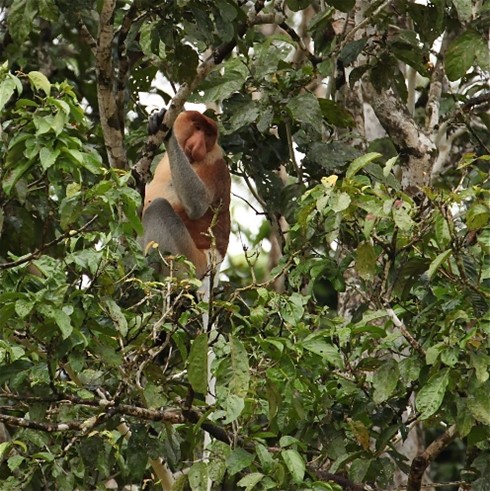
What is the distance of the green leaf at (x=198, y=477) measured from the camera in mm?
3021

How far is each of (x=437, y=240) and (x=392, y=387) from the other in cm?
45

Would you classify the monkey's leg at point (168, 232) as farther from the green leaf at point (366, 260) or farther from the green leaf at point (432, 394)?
the green leaf at point (432, 394)

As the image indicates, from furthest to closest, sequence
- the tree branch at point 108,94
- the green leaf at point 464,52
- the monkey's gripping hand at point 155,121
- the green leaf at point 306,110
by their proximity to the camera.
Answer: the monkey's gripping hand at point 155,121, the green leaf at point 306,110, the tree branch at point 108,94, the green leaf at point 464,52

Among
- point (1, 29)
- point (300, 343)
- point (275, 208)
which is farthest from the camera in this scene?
point (1, 29)

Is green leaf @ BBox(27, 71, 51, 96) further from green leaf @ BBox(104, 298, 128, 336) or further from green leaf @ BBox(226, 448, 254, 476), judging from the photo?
green leaf @ BBox(226, 448, 254, 476)

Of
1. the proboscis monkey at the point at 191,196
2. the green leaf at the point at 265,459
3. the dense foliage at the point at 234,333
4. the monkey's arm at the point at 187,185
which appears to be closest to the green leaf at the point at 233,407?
the dense foliage at the point at 234,333

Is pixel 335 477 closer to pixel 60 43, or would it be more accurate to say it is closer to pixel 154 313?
pixel 154 313

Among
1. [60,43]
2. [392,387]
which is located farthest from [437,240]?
[60,43]

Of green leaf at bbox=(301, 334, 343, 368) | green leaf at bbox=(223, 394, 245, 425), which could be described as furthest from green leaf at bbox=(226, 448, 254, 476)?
green leaf at bbox=(301, 334, 343, 368)

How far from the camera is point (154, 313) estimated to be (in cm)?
344

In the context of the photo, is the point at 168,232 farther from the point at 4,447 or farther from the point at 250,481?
the point at 250,481

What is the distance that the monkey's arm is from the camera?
18.9ft

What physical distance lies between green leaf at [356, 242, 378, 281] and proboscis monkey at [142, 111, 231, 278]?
2.25 m

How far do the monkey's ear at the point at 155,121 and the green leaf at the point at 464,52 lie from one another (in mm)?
1175
